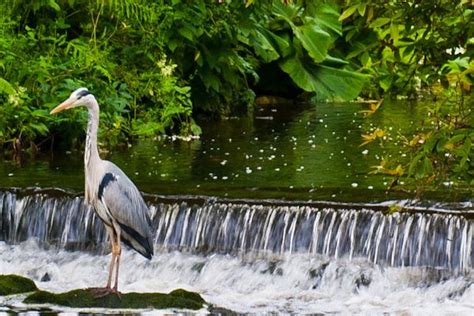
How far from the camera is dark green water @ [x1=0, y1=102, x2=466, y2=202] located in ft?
37.1

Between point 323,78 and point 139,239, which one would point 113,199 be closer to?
point 139,239

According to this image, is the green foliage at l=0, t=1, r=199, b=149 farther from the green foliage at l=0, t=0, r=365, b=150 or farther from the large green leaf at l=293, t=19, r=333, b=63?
the large green leaf at l=293, t=19, r=333, b=63

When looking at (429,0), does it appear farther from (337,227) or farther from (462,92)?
(337,227)

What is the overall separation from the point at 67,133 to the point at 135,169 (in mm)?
1630

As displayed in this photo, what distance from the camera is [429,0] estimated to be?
16.3 ft

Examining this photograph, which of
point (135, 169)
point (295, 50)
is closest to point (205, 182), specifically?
point (135, 169)

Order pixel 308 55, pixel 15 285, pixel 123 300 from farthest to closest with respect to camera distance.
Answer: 1. pixel 308 55
2. pixel 15 285
3. pixel 123 300

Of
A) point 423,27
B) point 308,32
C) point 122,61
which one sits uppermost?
point 308,32

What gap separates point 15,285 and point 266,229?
90.9 inches

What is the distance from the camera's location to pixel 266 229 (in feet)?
34.2

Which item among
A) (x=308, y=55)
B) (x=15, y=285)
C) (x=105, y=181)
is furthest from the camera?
(x=308, y=55)

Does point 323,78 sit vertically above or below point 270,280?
above

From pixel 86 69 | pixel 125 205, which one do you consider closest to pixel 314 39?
pixel 86 69

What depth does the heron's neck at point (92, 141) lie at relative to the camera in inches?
361
